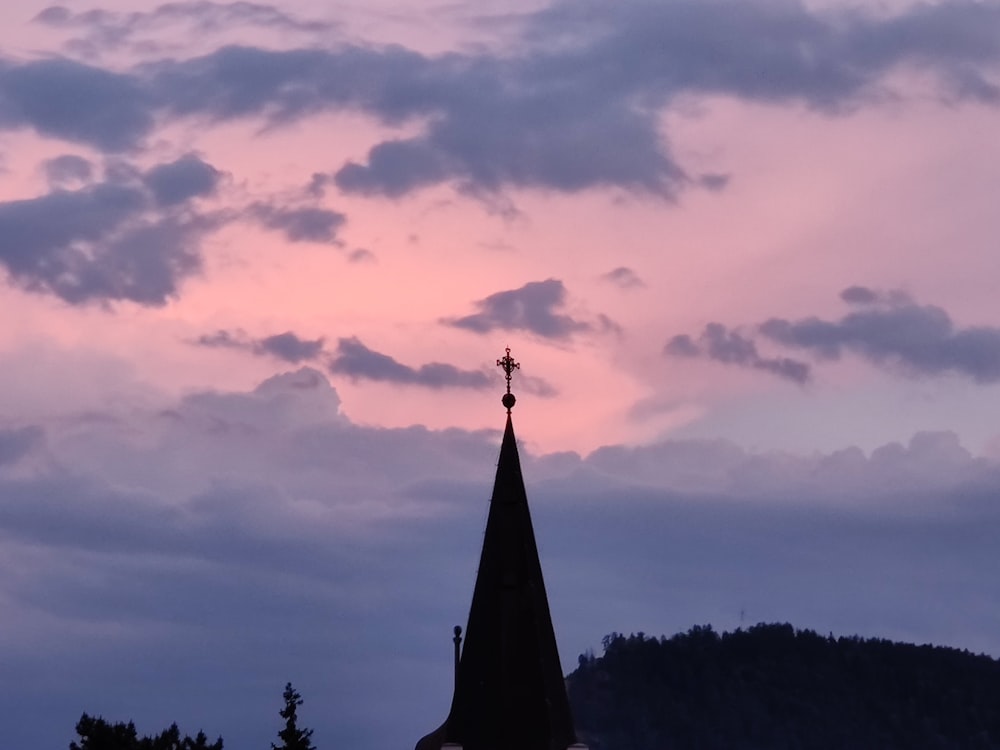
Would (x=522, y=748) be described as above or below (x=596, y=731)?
below

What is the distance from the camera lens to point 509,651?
58562mm

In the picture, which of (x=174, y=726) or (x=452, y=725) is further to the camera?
(x=174, y=726)

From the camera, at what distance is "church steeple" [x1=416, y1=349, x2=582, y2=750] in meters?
57.6

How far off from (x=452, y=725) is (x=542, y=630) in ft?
10.4

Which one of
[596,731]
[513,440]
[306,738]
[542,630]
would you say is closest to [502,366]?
[513,440]

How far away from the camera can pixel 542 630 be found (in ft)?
194

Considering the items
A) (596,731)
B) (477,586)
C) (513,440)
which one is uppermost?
(596,731)

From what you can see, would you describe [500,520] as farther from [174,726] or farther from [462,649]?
[174,726]

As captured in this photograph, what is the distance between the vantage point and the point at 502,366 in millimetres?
62688

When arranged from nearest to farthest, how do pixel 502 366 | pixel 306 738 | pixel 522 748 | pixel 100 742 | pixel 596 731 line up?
pixel 522 748
pixel 502 366
pixel 306 738
pixel 100 742
pixel 596 731

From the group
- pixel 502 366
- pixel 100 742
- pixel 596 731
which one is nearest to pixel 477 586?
pixel 502 366

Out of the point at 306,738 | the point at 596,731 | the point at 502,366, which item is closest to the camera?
the point at 502,366

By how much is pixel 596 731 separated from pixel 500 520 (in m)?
141

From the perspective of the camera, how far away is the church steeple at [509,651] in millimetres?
57625
